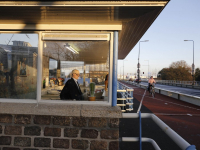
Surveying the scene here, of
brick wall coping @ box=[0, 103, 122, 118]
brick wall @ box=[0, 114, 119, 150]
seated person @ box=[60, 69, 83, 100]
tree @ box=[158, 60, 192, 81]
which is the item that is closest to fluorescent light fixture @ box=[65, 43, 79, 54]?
seated person @ box=[60, 69, 83, 100]

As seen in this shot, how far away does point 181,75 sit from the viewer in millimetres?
52969

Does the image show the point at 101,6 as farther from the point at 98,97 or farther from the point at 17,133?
the point at 17,133

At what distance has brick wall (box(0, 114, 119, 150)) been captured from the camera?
2.78 meters

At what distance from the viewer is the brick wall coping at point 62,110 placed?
109 inches

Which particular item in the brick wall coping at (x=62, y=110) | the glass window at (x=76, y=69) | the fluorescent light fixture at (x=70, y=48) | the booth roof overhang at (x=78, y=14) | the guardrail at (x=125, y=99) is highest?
the booth roof overhang at (x=78, y=14)

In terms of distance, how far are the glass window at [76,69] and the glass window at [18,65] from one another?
478mm

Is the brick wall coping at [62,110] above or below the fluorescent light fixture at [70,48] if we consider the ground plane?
below

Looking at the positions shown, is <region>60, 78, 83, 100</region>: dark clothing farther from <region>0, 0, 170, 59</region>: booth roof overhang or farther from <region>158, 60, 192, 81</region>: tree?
<region>158, 60, 192, 81</region>: tree

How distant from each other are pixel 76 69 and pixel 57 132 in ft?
6.05

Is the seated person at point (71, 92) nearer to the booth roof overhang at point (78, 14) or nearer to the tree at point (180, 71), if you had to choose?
the booth roof overhang at point (78, 14)

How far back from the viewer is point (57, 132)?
2854mm

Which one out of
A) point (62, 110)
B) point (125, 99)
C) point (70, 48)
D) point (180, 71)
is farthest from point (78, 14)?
point (180, 71)

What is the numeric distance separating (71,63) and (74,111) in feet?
7.76

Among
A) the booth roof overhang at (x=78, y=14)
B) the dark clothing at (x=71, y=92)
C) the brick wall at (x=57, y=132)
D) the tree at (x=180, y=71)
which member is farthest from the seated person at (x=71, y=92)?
the tree at (x=180, y=71)
